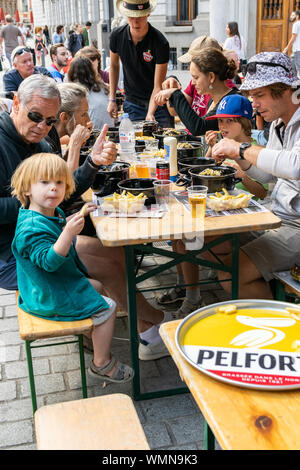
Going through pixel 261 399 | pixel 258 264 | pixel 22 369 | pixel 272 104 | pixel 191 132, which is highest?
pixel 272 104

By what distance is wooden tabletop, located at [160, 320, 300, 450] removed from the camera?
3.88 feet

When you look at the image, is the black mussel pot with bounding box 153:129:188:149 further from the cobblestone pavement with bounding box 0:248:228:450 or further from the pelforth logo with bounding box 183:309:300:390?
the pelforth logo with bounding box 183:309:300:390

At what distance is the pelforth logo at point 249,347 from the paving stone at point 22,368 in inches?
69.8

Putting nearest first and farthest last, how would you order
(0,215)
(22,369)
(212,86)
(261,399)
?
(261,399)
(0,215)
(22,369)
(212,86)

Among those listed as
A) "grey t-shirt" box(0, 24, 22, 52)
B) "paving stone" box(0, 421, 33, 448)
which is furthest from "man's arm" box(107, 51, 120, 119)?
"grey t-shirt" box(0, 24, 22, 52)

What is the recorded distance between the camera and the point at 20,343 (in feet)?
11.2

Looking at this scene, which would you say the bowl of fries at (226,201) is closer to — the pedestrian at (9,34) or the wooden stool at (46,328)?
the wooden stool at (46,328)

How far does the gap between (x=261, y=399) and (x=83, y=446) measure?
0.60 meters

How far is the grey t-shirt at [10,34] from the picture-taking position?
51.1 ft

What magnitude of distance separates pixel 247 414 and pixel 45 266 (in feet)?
4.30

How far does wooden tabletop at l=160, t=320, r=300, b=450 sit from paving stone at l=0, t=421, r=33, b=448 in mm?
1473

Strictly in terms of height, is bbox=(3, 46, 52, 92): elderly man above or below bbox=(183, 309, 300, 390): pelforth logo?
above

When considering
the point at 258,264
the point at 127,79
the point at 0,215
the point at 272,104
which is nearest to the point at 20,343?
the point at 0,215
